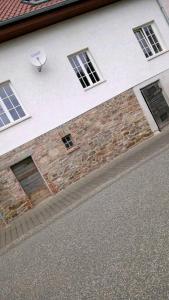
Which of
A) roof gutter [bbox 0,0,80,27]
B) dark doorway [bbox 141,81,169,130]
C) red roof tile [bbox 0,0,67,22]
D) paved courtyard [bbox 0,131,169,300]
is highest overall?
red roof tile [bbox 0,0,67,22]

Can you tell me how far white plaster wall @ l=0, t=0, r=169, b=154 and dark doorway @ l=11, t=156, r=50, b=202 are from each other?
0.81 meters

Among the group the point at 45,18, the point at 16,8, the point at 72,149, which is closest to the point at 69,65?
the point at 45,18

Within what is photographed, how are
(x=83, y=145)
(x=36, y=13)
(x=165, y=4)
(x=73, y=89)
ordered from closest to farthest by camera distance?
(x=36, y=13), (x=83, y=145), (x=73, y=89), (x=165, y=4)

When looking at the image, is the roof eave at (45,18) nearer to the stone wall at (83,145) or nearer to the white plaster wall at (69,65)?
the white plaster wall at (69,65)

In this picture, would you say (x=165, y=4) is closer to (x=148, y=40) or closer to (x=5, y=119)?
(x=148, y=40)

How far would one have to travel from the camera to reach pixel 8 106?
12805 millimetres

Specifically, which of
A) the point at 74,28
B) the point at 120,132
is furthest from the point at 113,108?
the point at 74,28

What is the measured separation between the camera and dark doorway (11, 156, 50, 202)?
1286cm

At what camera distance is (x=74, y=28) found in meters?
14.0

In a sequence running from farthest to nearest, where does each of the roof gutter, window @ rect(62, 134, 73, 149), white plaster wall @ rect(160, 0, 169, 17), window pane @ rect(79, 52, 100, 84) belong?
white plaster wall @ rect(160, 0, 169, 17) → window pane @ rect(79, 52, 100, 84) → window @ rect(62, 134, 73, 149) → the roof gutter

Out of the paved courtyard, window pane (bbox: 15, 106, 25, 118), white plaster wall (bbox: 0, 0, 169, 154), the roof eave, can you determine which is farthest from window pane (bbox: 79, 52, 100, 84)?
the paved courtyard

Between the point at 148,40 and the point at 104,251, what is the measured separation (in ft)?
40.5

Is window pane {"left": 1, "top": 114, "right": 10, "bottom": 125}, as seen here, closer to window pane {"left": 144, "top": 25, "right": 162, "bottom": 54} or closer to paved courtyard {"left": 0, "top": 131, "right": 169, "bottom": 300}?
paved courtyard {"left": 0, "top": 131, "right": 169, "bottom": 300}

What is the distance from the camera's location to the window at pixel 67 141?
1358 cm
